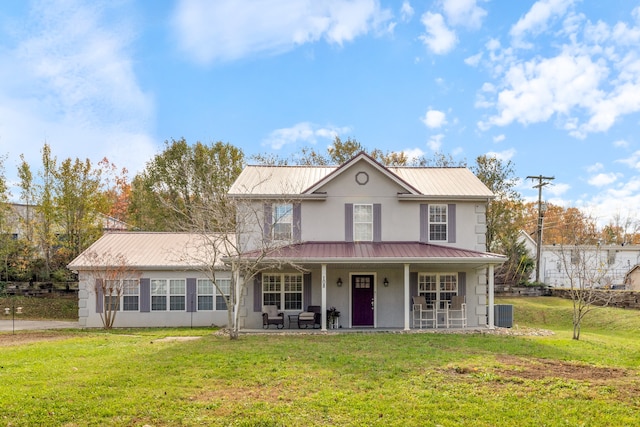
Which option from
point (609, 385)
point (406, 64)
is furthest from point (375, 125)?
point (609, 385)

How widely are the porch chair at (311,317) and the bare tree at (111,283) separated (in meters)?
7.66

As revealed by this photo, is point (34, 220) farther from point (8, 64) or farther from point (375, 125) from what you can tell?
point (375, 125)

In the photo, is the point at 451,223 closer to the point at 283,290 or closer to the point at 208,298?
the point at 283,290

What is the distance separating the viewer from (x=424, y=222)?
19.6 meters

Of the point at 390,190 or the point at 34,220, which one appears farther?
the point at 34,220

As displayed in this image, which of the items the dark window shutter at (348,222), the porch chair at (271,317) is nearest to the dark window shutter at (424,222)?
the dark window shutter at (348,222)

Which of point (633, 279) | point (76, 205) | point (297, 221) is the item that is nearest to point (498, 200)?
point (633, 279)

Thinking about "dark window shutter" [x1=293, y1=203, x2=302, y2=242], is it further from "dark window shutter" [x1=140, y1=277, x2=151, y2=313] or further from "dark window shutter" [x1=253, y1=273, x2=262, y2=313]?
"dark window shutter" [x1=140, y1=277, x2=151, y2=313]

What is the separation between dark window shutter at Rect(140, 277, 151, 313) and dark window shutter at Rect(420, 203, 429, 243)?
38.2 feet

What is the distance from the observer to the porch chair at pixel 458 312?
18.7 metres

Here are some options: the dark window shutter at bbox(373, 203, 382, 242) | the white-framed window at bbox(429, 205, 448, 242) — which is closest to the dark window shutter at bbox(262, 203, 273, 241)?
the dark window shutter at bbox(373, 203, 382, 242)

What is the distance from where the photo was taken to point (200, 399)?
25.9ft

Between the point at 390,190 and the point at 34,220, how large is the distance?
23586 mm

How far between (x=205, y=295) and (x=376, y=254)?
8.05 meters
